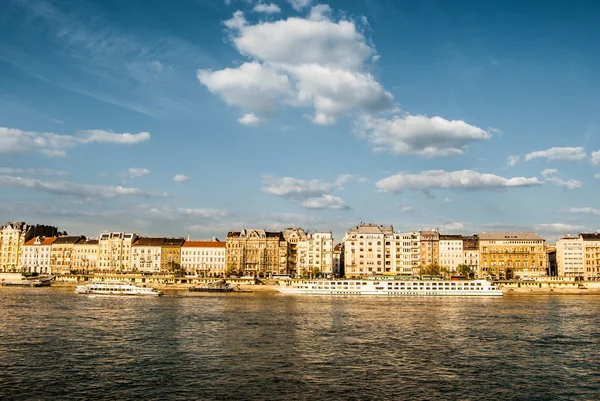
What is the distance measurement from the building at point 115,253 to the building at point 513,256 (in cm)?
11104

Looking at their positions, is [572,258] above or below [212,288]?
above

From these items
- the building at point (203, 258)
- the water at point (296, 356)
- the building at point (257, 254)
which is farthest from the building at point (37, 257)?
the water at point (296, 356)

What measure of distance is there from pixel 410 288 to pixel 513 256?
6552 cm

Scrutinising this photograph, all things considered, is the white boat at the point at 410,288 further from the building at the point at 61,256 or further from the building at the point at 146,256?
the building at the point at 61,256

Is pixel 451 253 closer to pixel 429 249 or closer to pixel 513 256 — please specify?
pixel 429 249

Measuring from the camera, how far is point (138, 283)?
514ft

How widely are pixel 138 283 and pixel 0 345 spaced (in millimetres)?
108426

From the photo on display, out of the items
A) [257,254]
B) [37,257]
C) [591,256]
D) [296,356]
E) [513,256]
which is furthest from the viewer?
[37,257]

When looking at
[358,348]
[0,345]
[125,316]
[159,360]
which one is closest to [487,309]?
[358,348]

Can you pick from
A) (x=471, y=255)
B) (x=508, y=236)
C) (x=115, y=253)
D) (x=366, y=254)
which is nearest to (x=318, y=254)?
(x=366, y=254)

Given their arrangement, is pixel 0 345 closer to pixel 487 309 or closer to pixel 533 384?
pixel 533 384

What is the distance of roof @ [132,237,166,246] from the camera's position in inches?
7589

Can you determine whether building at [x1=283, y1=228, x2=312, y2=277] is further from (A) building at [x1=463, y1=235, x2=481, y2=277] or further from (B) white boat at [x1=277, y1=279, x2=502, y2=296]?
(B) white boat at [x1=277, y1=279, x2=502, y2=296]

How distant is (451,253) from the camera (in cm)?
18425
